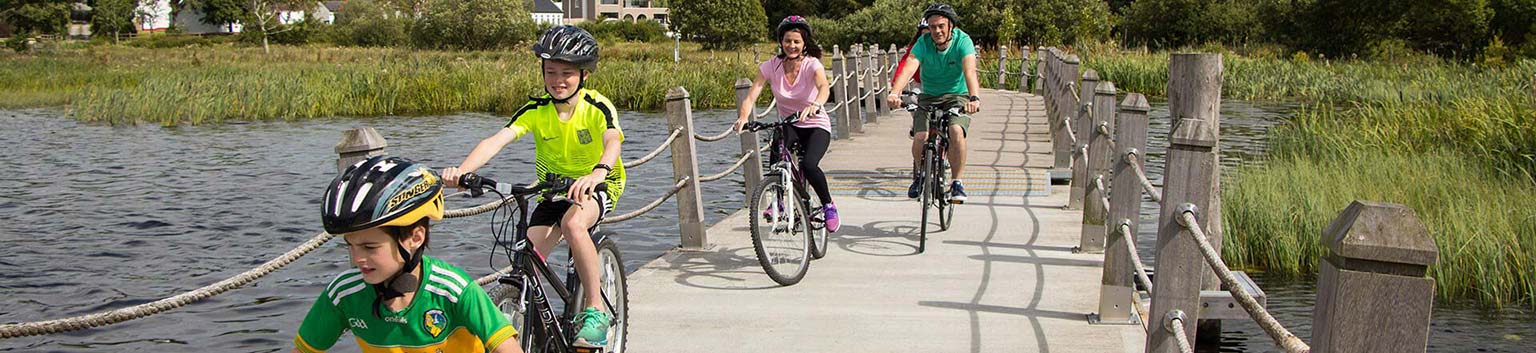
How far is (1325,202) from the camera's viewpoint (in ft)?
33.2

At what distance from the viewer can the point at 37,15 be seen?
86.9 meters

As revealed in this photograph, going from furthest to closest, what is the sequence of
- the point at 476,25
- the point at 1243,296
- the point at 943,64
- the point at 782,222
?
the point at 476,25 → the point at 943,64 → the point at 782,222 → the point at 1243,296

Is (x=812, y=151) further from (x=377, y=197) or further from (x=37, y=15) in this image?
(x=37, y=15)

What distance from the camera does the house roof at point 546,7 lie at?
118 m

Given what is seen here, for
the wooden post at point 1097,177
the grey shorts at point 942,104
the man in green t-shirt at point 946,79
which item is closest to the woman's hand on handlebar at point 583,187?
the wooden post at point 1097,177

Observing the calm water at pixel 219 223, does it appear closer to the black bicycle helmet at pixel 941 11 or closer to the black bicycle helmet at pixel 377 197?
the black bicycle helmet at pixel 941 11

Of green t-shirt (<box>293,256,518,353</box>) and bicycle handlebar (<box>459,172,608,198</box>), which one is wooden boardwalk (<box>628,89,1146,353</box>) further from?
green t-shirt (<box>293,256,518,353</box>)

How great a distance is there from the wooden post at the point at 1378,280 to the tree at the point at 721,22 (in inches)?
2776

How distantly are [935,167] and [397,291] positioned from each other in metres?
5.98

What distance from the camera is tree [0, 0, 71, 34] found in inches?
3433

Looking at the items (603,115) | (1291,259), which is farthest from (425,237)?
(1291,259)

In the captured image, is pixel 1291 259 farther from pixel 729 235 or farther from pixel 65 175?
pixel 65 175

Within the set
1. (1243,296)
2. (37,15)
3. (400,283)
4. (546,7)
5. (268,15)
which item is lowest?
(1243,296)

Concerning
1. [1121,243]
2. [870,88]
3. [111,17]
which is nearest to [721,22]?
[111,17]
